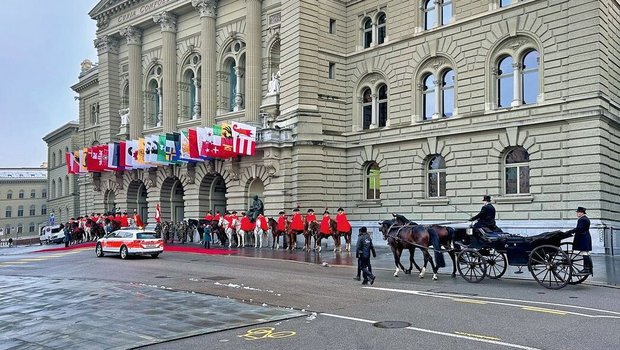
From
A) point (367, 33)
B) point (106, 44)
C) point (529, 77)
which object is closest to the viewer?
point (529, 77)

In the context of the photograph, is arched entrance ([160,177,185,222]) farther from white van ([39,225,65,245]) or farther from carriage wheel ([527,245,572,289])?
carriage wheel ([527,245,572,289])

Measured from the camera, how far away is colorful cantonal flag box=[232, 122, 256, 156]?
38875mm

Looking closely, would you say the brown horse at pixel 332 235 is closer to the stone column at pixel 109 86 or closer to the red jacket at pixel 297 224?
the red jacket at pixel 297 224

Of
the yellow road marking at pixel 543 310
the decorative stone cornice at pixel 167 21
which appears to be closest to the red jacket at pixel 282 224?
the yellow road marking at pixel 543 310

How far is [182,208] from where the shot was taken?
5347 centimetres

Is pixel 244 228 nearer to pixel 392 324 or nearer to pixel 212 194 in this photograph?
pixel 212 194

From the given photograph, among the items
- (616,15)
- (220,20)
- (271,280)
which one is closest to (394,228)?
(271,280)

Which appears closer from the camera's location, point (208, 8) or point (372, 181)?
point (372, 181)

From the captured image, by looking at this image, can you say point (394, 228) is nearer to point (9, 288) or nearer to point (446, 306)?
point (446, 306)

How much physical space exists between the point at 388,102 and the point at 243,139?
9.63 meters

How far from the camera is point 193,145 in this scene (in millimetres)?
44031

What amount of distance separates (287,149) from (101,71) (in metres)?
32.1

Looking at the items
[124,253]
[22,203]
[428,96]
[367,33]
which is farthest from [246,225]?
[22,203]

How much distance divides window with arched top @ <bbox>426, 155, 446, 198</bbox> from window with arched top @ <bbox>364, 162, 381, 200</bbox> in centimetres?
374
